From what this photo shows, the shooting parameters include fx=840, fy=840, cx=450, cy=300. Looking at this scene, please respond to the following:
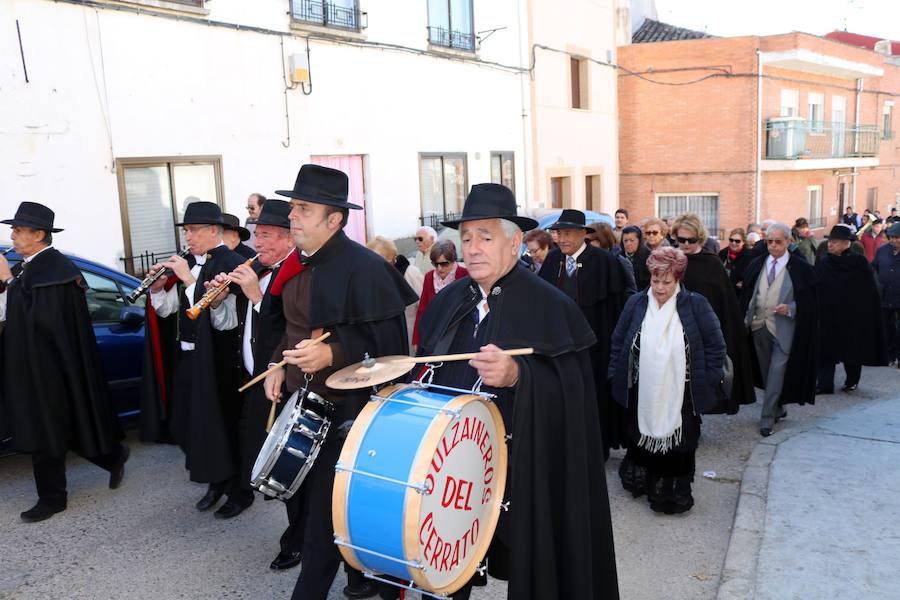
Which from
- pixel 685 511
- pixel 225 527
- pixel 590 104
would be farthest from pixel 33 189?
pixel 590 104

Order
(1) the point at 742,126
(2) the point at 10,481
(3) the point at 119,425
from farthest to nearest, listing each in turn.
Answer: (1) the point at 742,126 < (2) the point at 10,481 < (3) the point at 119,425

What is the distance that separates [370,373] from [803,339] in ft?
18.3

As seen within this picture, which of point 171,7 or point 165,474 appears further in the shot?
point 171,7

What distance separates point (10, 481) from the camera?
21.9 ft

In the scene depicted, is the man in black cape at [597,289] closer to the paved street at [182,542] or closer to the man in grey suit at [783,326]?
the paved street at [182,542]

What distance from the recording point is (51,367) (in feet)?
19.3

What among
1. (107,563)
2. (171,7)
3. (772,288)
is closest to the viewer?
(107,563)

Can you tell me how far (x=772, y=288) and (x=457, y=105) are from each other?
937cm

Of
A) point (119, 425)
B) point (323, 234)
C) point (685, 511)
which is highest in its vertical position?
point (323, 234)

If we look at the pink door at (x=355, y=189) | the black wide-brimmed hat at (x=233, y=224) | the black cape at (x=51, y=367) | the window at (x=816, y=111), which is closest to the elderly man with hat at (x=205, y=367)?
the black wide-brimmed hat at (x=233, y=224)

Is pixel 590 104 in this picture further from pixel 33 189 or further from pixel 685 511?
pixel 685 511

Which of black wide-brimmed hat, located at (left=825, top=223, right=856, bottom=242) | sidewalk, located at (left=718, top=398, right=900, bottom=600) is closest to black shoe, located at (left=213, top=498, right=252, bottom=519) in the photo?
sidewalk, located at (left=718, top=398, right=900, bottom=600)

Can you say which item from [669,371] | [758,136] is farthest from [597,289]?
[758,136]

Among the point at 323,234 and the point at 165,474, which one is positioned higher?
the point at 323,234
